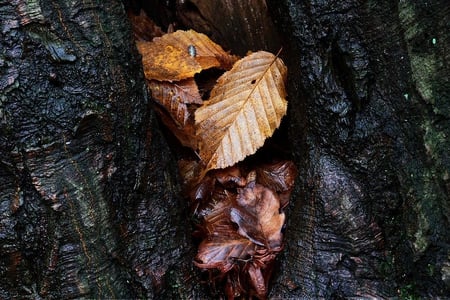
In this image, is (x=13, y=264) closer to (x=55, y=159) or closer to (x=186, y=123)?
(x=55, y=159)

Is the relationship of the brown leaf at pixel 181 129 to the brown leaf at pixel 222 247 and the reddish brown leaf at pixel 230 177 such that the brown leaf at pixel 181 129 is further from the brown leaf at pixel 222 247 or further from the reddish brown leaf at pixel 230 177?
the brown leaf at pixel 222 247

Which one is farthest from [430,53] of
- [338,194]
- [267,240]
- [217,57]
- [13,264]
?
[13,264]

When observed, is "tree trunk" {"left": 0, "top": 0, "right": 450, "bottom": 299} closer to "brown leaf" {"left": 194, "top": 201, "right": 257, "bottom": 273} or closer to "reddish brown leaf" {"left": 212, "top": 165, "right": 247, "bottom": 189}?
"brown leaf" {"left": 194, "top": 201, "right": 257, "bottom": 273}

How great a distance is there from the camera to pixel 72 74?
54.6 inches

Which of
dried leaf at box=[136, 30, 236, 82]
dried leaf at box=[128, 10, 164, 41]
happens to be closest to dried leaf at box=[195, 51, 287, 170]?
dried leaf at box=[136, 30, 236, 82]

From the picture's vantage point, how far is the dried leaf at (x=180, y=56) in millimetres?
2139

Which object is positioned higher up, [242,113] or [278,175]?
[242,113]

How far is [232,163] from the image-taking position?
184 centimetres

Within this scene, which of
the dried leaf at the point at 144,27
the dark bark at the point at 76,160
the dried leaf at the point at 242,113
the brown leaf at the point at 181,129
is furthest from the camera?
the dried leaf at the point at 144,27

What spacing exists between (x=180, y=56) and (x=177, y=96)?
20 centimetres

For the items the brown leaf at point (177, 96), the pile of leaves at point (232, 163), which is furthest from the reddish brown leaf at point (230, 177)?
the brown leaf at point (177, 96)

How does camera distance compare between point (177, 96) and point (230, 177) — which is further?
point (177, 96)

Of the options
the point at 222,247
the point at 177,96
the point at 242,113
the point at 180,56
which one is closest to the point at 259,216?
the point at 222,247

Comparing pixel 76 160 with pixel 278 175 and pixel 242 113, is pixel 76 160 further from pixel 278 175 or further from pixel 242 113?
pixel 278 175
